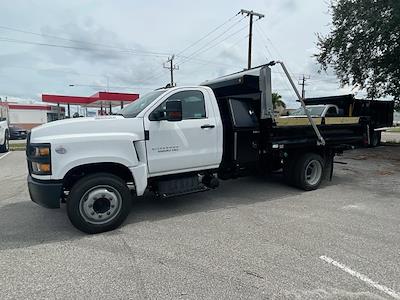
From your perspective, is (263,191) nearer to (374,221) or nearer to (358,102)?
(374,221)

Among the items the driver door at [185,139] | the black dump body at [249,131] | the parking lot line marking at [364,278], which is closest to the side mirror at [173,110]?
the driver door at [185,139]

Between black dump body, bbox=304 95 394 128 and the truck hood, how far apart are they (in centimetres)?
1318

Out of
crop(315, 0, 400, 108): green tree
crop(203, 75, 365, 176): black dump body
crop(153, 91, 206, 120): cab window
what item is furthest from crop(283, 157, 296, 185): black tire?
crop(315, 0, 400, 108): green tree

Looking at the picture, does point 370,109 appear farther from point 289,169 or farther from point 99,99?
point 99,99

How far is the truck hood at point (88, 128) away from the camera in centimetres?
447

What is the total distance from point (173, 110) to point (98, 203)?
1730 millimetres

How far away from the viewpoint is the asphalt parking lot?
126 inches

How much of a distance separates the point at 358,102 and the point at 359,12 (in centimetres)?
455

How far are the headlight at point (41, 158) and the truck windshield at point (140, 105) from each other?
1375mm

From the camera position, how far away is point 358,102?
16.5m

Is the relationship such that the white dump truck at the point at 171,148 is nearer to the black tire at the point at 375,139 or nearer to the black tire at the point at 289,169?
the black tire at the point at 289,169

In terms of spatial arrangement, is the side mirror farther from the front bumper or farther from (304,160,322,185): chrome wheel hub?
(304,160,322,185): chrome wheel hub

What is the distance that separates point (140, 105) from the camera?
5461 mm

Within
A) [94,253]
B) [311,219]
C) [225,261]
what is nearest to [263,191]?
[311,219]
